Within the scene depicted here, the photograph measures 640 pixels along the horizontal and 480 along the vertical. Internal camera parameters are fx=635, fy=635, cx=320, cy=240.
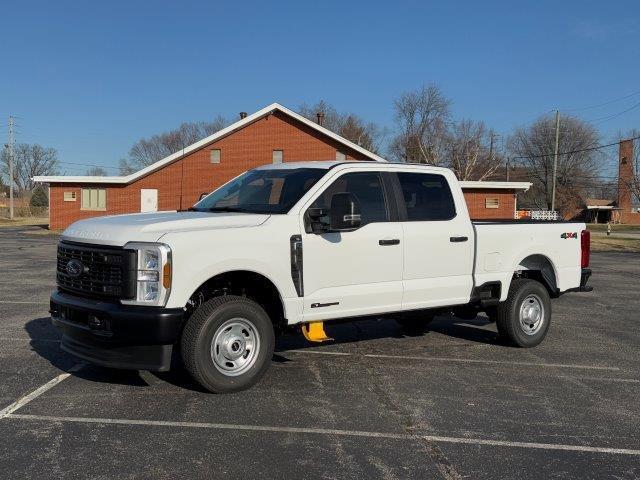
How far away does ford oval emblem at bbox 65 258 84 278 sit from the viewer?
5.47 metres

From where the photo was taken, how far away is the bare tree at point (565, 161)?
79.6 meters

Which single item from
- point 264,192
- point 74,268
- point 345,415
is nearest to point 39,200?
point 264,192

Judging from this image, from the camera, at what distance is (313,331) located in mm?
6074

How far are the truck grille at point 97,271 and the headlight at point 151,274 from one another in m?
0.05

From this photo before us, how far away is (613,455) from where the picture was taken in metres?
4.38

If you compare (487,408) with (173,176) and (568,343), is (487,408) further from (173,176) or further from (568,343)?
(173,176)

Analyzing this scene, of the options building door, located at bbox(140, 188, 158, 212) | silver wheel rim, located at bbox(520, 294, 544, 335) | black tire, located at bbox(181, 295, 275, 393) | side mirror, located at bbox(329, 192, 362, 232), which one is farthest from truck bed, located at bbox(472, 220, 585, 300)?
building door, located at bbox(140, 188, 158, 212)

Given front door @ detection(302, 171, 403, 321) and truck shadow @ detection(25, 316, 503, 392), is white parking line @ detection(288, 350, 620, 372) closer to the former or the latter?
truck shadow @ detection(25, 316, 503, 392)

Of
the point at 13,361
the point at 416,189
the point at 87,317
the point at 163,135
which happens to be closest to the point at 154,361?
the point at 87,317

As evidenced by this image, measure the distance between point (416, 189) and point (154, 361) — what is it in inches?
131

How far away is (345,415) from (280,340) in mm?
2848

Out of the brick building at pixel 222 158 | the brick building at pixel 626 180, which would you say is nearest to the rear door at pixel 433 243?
the brick building at pixel 222 158

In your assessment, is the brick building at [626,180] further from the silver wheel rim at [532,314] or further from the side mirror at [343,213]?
the side mirror at [343,213]

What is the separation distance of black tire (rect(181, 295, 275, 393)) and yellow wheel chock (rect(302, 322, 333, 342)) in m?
0.44
